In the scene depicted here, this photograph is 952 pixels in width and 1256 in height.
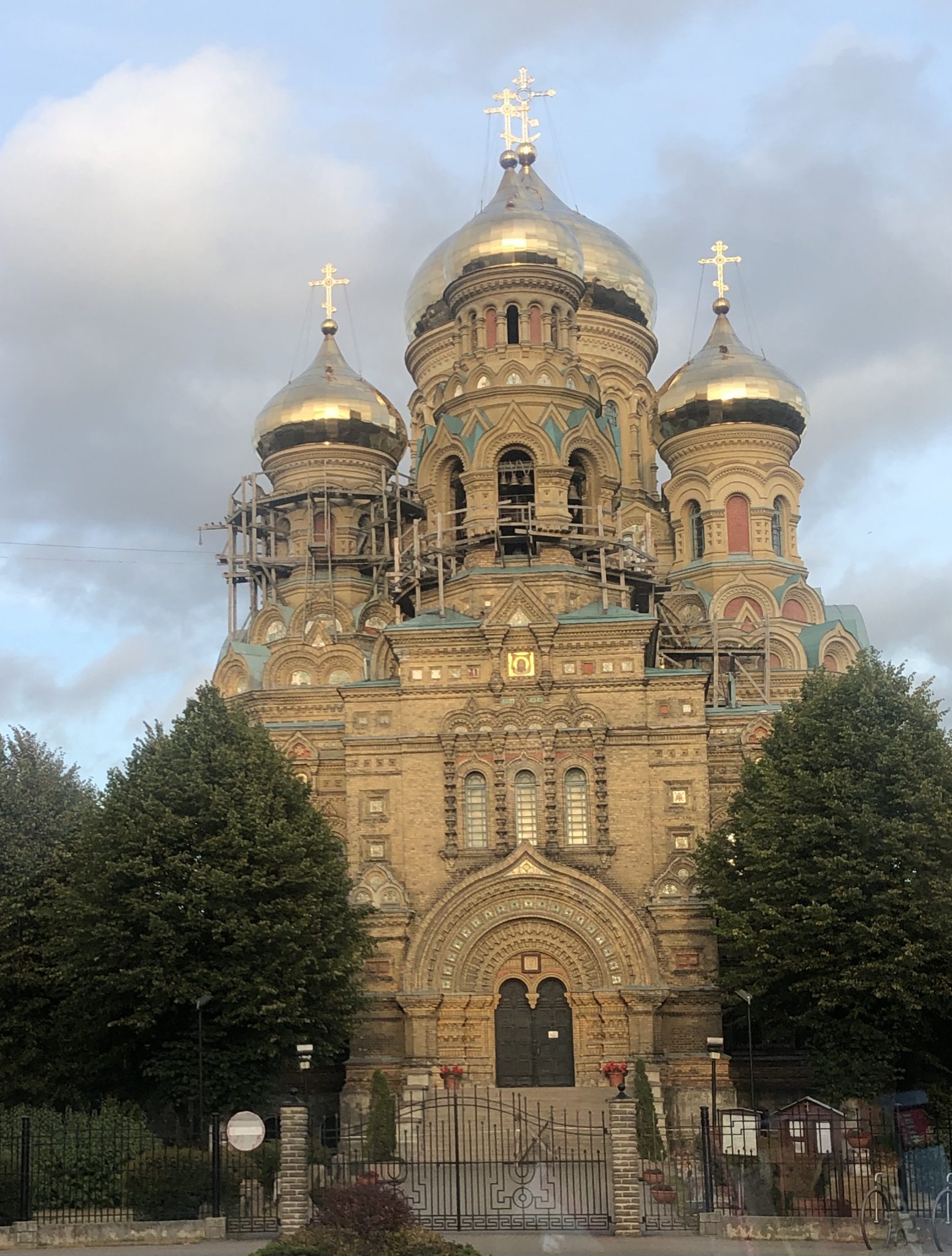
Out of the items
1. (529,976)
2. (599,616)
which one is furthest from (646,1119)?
(599,616)

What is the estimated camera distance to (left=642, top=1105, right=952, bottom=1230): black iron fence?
61.1 ft

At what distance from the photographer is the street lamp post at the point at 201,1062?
22219 millimetres

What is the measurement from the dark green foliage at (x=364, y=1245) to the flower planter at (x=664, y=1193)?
5.87m

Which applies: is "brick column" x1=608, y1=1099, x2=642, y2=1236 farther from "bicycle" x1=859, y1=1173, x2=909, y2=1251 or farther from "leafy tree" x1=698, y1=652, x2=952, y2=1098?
"leafy tree" x1=698, y1=652, x2=952, y2=1098

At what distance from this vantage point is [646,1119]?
2473 centimetres

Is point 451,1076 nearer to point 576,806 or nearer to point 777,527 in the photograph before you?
point 576,806

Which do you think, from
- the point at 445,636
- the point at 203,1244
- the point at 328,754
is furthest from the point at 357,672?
the point at 203,1244

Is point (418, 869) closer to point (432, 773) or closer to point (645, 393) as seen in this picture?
point (432, 773)

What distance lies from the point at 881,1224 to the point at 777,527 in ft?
74.6

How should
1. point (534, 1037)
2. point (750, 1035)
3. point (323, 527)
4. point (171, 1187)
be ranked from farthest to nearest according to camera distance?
1. point (323, 527)
2. point (534, 1037)
3. point (750, 1035)
4. point (171, 1187)

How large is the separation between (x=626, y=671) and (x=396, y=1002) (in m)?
7.21

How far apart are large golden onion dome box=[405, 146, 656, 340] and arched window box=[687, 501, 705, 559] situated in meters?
6.01

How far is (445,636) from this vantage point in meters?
29.9

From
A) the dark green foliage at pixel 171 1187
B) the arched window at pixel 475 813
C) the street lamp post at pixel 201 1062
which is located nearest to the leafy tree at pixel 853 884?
the arched window at pixel 475 813
